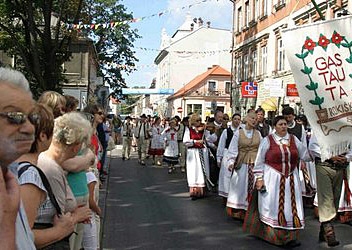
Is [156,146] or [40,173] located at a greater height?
[40,173]

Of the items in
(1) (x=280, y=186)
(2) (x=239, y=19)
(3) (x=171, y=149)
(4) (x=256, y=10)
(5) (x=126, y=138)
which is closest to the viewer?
(1) (x=280, y=186)

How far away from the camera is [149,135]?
21172mm

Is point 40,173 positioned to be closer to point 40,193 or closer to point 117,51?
point 40,193

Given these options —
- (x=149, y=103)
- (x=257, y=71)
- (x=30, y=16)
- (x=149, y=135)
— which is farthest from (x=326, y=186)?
(x=149, y=103)

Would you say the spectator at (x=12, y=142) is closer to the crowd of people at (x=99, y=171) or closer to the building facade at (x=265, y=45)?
the crowd of people at (x=99, y=171)

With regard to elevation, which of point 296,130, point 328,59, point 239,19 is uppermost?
point 239,19

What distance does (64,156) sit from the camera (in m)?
3.42

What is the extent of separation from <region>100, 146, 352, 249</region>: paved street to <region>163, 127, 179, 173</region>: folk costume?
4.37m

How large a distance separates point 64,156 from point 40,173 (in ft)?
2.43

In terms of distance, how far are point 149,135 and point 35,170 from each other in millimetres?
18514

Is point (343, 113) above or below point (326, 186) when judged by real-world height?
above

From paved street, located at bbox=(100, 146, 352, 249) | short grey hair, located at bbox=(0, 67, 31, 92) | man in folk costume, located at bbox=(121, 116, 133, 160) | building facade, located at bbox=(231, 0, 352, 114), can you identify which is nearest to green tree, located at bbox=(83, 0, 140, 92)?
building facade, located at bbox=(231, 0, 352, 114)

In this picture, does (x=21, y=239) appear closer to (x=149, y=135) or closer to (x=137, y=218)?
(x=137, y=218)

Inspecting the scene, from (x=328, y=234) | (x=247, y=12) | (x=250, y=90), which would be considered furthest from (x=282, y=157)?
(x=247, y=12)
